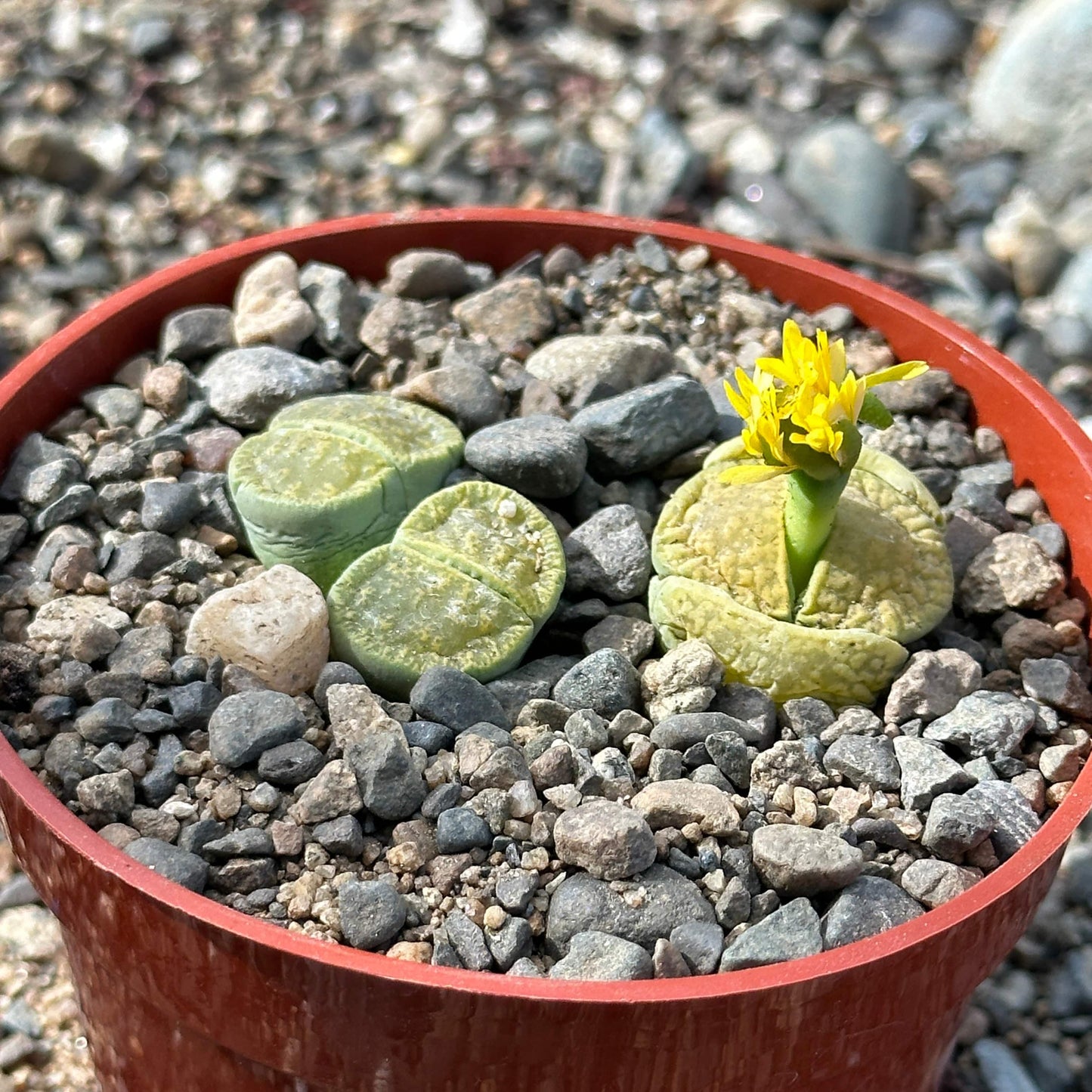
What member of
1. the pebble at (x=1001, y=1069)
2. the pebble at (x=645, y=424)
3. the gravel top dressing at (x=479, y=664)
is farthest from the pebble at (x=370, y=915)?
the pebble at (x=1001, y=1069)

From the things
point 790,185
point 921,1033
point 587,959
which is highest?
point 587,959

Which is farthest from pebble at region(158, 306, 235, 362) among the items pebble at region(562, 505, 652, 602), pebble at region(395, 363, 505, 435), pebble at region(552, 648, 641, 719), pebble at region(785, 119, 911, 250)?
pebble at region(785, 119, 911, 250)

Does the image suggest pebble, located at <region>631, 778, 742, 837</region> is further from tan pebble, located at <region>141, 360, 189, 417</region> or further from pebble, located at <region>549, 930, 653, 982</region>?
tan pebble, located at <region>141, 360, 189, 417</region>

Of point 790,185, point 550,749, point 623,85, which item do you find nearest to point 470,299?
point 550,749

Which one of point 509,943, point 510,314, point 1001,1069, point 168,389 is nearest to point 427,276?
point 510,314

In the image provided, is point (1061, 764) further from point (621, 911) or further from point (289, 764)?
point (289, 764)

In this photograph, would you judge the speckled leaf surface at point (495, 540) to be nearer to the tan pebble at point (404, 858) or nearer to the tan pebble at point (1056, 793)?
the tan pebble at point (404, 858)

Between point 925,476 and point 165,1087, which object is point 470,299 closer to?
point 925,476
